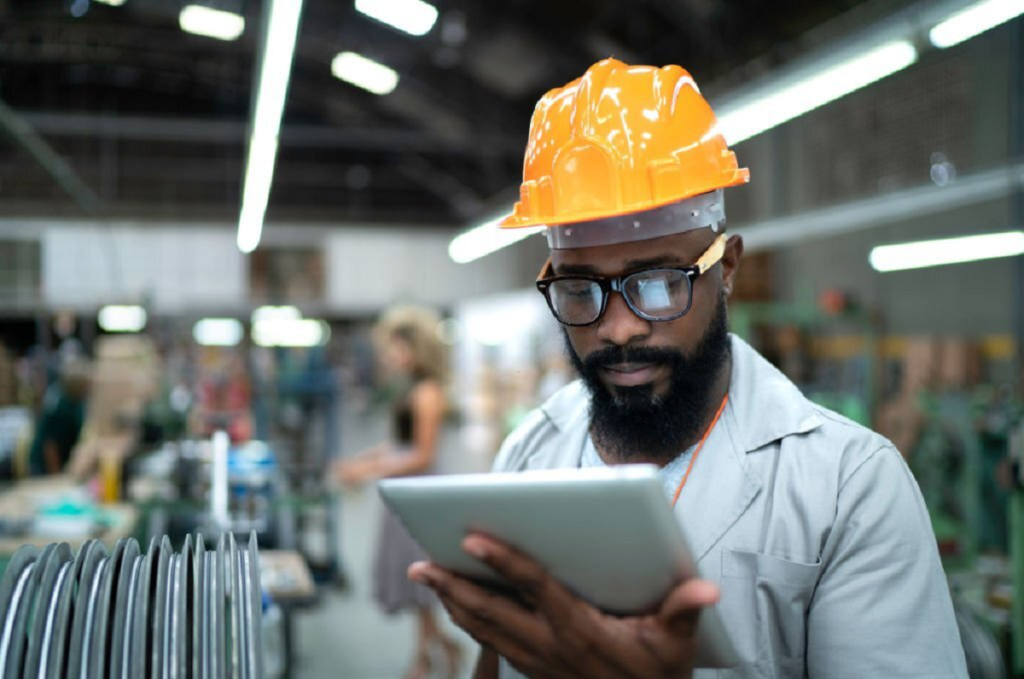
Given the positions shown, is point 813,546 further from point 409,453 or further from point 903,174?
point 903,174

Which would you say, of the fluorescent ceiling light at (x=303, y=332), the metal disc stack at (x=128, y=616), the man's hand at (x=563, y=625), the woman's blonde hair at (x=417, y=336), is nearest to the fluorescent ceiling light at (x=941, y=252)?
the woman's blonde hair at (x=417, y=336)

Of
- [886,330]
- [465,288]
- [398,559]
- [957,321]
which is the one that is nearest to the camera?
[398,559]

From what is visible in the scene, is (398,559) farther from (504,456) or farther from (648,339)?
(648,339)

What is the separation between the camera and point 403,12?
149 inches

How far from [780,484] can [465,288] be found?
18525mm

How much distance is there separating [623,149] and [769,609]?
65cm

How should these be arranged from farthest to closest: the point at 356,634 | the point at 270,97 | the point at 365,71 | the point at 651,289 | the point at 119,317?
the point at 119,317
the point at 365,71
the point at 356,634
the point at 270,97
the point at 651,289

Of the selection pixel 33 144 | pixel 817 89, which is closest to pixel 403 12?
pixel 817 89

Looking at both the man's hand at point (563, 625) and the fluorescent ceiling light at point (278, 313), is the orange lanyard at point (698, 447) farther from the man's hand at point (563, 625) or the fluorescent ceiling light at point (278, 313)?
the fluorescent ceiling light at point (278, 313)

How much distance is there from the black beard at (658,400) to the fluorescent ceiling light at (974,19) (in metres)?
2.33

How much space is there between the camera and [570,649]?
38.1 inches

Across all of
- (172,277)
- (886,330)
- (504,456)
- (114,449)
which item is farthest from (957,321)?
(172,277)

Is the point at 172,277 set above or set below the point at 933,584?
above

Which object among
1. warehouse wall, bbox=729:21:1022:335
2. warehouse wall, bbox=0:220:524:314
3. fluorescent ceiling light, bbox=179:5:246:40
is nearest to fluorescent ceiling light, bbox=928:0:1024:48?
fluorescent ceiling light, bbox=179:5:246:40
